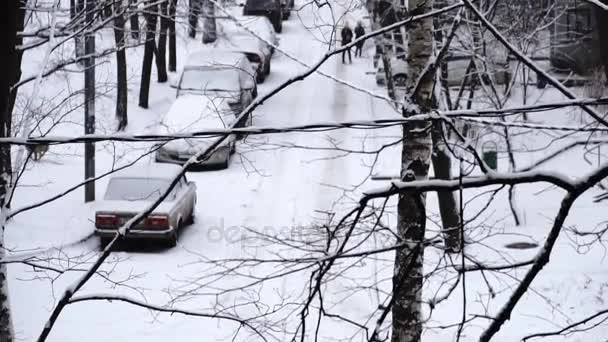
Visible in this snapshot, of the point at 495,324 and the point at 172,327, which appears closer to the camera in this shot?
the point at 495,324

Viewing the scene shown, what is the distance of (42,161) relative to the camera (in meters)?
21.6

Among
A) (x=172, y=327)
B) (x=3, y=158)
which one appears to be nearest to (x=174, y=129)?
(x=172, y=327)

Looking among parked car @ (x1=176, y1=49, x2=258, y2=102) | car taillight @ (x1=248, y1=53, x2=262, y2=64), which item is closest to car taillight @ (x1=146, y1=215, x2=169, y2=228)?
parked car @ (x1=176, y1=49, x2=258, y2=102)

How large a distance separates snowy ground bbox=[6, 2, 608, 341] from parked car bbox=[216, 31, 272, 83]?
2.77 metres

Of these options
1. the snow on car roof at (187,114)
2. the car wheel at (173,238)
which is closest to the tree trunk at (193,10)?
the snow on car roof at (187,114)

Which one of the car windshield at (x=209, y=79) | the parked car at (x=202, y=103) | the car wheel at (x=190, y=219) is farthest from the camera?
the car windshield at (x=209, y=79)

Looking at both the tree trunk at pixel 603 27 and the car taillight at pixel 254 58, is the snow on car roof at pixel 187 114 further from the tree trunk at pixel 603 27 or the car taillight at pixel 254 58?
the tree trunk at pixel 603 27

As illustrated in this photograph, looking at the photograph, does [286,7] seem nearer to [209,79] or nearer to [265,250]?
[265,250]

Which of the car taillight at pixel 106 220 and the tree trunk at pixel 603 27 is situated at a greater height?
the tree trunk at pixel 603 27

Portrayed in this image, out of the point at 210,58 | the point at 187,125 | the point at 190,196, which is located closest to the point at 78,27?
the point at 190,196

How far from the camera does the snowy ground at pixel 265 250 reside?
12.9 meters

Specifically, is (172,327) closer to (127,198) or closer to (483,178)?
(127,198)

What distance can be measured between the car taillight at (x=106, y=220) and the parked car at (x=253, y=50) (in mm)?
13736

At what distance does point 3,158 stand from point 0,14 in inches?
127
